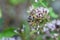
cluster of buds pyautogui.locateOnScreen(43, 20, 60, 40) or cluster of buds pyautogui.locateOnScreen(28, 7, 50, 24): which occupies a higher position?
cluster of buds pyautogui.locateOnScreen(28, 7, 50, 24)

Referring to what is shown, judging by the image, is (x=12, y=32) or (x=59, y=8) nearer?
(x=12, y=32)

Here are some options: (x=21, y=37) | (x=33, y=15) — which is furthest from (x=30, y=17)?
(x=21, y=37)

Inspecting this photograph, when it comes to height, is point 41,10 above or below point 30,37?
above

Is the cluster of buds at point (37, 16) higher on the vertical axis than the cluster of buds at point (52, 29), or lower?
higher

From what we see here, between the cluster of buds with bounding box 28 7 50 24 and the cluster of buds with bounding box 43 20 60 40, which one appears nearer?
the cluster of buds with bounding box 28 7 50 24

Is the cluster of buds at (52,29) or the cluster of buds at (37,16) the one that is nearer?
the cluster of buds at (37,16)

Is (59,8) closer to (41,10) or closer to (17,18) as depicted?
(17,18)

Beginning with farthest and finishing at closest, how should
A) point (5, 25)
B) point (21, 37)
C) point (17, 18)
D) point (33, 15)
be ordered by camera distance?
1. point (17, 18)
2. point (5, 25)
3. point (21, 37)
4. point (33, 15)

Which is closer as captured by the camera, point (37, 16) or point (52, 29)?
point (37, 16)
